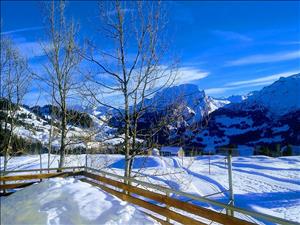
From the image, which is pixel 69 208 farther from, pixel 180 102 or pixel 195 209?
pixel 180 102

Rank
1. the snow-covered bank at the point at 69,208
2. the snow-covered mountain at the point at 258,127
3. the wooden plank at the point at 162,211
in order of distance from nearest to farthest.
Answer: the wooden plank at the point at 162,211 < the snow-covered bank at the point at 69,208 < the snow-covered mountain at the point at 258,127

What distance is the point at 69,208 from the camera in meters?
5.90

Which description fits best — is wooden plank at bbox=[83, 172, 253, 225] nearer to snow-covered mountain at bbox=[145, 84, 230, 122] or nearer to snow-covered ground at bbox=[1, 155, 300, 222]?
snow-covered mountain at bbox=[145, 84, 230, 122]

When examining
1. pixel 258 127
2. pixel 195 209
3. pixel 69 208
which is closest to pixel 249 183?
pixel 69 208

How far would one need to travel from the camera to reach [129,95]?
9.81 m

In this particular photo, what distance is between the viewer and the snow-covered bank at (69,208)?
18.4 ft

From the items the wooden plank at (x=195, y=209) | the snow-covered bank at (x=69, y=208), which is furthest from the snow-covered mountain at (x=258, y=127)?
the snow-covered bank at (x=69, y=208)

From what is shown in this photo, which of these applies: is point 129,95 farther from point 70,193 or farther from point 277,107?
point 277,107

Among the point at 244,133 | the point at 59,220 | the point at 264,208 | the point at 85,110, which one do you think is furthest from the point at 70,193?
the point at 244,133

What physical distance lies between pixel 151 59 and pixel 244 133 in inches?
6906

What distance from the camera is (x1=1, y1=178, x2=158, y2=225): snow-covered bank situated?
5.61 m

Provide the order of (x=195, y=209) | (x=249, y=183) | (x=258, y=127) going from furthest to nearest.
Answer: (x=258, y=127) < (x=249, y=183) < (x=195, y=209)

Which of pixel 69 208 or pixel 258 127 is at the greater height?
pixel 258 127

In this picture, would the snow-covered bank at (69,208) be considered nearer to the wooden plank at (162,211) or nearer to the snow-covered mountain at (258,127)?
the wooden plank at (162,211)
